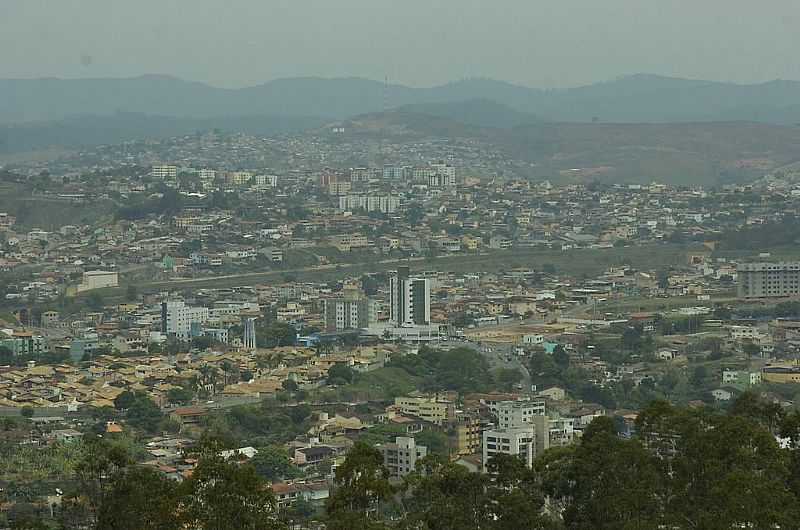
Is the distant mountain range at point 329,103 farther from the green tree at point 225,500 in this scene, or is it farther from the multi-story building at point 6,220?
the green tree at point 225,500

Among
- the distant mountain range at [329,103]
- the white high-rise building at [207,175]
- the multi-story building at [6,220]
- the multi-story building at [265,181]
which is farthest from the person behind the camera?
the distant mountain range at [329,103]

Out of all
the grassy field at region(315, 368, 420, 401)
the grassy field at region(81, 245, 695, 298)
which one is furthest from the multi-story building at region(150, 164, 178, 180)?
the grassy field at region(315, 368, 420, 401)

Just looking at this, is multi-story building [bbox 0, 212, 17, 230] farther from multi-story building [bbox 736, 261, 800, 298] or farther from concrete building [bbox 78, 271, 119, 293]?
multi-story building [bbox 736, 261, 800, 298]

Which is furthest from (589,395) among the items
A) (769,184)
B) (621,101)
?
(621,101)

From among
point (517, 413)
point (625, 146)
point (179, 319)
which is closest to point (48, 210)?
point (179, 319)

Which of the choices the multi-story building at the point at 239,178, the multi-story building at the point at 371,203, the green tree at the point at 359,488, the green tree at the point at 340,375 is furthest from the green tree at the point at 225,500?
the multi-story building at the point at 239,178

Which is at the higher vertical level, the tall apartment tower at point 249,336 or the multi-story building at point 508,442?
the multi-story building at point 508,442

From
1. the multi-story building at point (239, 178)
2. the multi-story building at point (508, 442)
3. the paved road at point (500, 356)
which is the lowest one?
the paved road at point (500, 356)

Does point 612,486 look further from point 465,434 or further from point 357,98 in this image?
point 357,98
